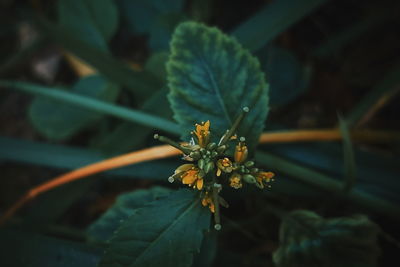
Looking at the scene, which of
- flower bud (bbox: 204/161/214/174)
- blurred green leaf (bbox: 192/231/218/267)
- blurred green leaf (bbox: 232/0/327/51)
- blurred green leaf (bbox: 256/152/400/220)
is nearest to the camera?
flower bud (bbox: 204/161/214/174)

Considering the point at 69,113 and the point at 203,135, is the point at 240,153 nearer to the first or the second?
the point at 203,135

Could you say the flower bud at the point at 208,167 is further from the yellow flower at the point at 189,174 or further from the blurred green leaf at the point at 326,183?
the blurred green leaf at the point at 326,183

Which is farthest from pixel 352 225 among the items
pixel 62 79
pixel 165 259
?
pixel 62 79

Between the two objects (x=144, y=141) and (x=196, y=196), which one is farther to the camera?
(x=144, y=141)

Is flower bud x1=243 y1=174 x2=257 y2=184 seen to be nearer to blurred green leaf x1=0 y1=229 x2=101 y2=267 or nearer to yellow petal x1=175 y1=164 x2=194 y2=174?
yellow petal x1=175 y1=164 x2=194 y2=174

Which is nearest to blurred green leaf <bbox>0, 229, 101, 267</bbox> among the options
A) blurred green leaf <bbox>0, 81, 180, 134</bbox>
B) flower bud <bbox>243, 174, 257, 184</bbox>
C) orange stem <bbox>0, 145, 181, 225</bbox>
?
orange stem <bbox>0, 145, 181, 225</bbox>

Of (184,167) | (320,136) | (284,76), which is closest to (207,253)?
(184,167)

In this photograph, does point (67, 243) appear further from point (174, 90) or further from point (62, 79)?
point (62, 79)
